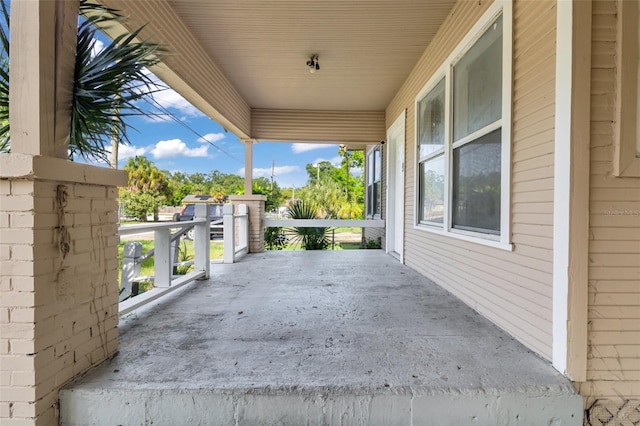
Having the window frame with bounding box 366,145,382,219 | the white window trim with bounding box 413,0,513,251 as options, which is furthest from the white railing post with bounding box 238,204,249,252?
the white window trim with bounding box 413,0,513,251

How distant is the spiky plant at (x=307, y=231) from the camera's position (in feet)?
22.3

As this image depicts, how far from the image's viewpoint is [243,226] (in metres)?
5.91

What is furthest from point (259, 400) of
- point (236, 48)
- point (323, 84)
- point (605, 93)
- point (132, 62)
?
point (323, 84)

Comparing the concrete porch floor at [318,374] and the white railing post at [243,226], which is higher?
the white railing post at [243,226]

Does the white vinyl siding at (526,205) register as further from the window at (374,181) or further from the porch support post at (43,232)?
the window at (374,181)

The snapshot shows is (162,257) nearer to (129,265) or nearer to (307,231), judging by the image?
(129,265)

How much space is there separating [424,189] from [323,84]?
2390mm

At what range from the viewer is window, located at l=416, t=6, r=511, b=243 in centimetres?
230

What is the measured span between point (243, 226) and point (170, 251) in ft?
10.1

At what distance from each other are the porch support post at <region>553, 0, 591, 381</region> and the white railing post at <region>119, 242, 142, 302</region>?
194 inches

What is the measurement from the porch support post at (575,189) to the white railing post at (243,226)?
505 cm

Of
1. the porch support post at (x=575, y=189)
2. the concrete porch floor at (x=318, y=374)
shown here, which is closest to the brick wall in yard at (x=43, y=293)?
the concrete porch floor at (x=318, y=374)

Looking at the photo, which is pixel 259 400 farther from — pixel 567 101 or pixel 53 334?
pixel 567 101

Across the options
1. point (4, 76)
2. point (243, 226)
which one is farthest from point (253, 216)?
point (4, 76)
